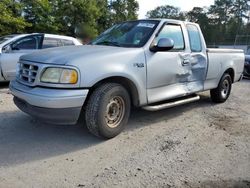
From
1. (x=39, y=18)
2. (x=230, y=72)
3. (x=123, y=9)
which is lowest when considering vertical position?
(x=230, y=72)

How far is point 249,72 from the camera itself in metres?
12.6

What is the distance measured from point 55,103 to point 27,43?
5484 mm

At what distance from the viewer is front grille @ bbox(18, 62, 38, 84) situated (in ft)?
14.0

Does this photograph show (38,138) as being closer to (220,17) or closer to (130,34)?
(130,34)

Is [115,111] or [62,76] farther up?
[62,76]

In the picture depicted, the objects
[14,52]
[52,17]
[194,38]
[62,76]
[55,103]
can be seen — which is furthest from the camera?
[52,17]

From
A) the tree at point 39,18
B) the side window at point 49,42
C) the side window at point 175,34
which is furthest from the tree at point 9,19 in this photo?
the side window at point 175,34

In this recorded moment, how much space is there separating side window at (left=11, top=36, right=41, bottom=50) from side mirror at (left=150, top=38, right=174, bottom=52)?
5.02 metres

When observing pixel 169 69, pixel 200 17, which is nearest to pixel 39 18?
pixel 169 69

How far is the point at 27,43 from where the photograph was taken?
8805mm

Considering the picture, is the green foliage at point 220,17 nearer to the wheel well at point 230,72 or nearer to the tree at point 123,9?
the tree at point 123,9

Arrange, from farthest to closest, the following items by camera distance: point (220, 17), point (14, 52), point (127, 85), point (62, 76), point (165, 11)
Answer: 1. point (165, 11)
2. point (220, 17)
3. point (14, 52)
4. point (127, 85)
5. point (62, 76)

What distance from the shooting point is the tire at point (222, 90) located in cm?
708

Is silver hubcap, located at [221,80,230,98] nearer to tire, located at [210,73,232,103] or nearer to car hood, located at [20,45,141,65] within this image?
tire, located at [210,73,232,103]
